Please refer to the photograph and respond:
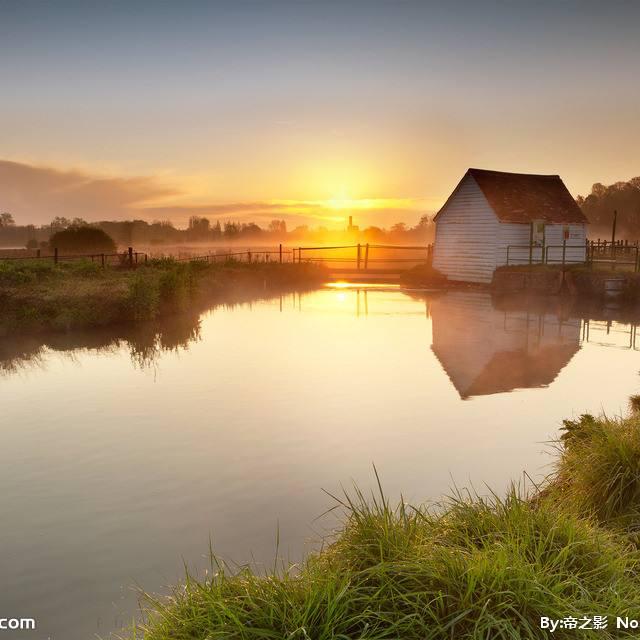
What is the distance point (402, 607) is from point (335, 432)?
652 centimetres

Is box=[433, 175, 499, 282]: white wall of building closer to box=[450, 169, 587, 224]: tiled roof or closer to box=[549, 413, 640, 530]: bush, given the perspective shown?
box=[450, 169, 587, 224]: tiled roof

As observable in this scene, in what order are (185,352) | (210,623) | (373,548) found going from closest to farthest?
(210,623), (373,548), (185,352)

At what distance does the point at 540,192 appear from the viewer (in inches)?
1521

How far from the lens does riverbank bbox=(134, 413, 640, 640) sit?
3523 millimetres

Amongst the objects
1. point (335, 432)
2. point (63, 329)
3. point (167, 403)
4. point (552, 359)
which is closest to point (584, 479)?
point (335, 432)

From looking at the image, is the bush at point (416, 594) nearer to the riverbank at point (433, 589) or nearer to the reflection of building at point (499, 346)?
the riverbank at point (433, 589)

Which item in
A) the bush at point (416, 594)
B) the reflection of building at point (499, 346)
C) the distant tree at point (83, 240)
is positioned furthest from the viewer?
the distant tree at point (83, 240)

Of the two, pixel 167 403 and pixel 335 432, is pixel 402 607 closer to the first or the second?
pixel 335 432

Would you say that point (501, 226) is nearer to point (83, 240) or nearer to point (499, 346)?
point (499, 346)

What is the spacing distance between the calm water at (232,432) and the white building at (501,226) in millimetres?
14658

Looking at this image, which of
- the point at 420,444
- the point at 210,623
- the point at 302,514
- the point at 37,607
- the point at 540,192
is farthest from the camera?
the point at 540,192

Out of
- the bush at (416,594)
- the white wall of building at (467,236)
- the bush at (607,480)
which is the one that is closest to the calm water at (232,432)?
the bush at (607,480)

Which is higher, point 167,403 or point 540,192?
point 540,192

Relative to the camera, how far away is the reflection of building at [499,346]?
14.0m
